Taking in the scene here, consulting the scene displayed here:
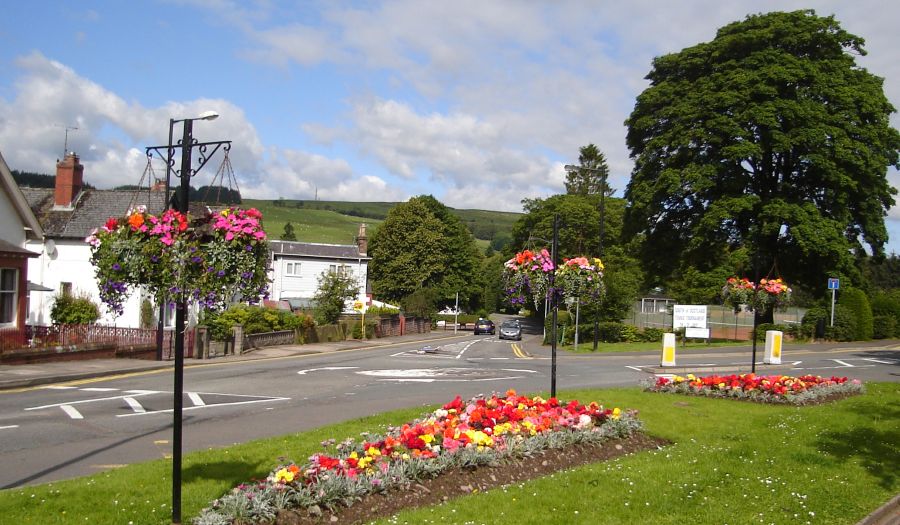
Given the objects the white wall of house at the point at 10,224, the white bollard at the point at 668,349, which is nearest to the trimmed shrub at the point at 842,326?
the white bollard at the point at 668,349

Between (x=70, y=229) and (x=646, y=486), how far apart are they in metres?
36.1

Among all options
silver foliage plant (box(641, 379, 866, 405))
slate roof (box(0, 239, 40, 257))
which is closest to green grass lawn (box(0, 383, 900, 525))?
silver foliage plant (box(641, 379, 866, 405))

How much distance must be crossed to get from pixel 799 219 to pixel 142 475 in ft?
116

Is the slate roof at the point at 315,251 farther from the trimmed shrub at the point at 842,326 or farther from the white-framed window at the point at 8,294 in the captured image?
the trimmed shrub at the point at 842,326

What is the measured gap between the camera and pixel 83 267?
36156mm

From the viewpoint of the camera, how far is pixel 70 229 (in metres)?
36.9

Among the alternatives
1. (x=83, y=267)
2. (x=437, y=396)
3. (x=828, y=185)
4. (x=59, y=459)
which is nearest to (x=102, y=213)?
(x=83, y=267)

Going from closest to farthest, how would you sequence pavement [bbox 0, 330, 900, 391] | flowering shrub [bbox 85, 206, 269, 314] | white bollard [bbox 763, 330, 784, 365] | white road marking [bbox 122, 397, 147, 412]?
flowering shrub [bbox 85, 206, 269, 314] < white road marking [bbox 122, 397, 147, 412] < pavement [bbox 0, 330, 900, 391] < white bollard [bbox 763, 330, 784, 365]

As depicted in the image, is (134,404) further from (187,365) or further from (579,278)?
(187,365)

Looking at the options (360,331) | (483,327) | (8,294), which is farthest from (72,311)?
(483,327)

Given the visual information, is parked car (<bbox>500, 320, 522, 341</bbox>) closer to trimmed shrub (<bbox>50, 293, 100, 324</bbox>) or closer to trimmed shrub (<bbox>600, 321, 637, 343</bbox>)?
trimmed shrub (<bbox>600, 321, 637, 343</bbox>)

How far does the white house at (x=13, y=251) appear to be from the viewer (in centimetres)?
2494

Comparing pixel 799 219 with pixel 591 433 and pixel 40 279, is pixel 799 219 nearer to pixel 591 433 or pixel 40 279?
pixel 591 433

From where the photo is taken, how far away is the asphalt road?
11188 millimetres
